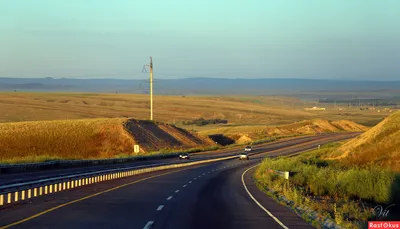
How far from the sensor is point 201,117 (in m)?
199

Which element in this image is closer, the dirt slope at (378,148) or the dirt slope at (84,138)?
the dirt slope at (378,148)

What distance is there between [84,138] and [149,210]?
233ft

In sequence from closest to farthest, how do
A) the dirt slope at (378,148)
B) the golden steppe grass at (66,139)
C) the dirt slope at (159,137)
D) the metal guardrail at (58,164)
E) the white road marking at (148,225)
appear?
the white road marking at (148,225) < the metal guardrail at (58,164) < the dirt slope at (378,148) < the golden steppe grass at (66,139) < the dirt slope at (159,137)

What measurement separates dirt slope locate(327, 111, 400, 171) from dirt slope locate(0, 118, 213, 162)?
30.8m

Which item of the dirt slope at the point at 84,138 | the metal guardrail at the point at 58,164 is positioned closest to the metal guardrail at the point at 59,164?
the metal guardrail at the point at 58,164

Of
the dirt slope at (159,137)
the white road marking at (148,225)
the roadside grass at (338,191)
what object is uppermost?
the white road marking at (148,225)

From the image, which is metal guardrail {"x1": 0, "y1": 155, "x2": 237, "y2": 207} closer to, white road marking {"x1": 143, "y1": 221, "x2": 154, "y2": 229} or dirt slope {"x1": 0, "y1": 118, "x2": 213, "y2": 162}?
white road marking {"x1": 143, "y1": 221, "x2": 154, "y2": 229}

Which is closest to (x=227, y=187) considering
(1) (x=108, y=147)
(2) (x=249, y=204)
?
(2) (x=249, y=204)

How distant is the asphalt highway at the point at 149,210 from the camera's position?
725 inches

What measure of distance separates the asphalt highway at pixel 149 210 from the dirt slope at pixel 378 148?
27272 mm

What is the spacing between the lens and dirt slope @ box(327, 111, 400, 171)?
5600 centimetres

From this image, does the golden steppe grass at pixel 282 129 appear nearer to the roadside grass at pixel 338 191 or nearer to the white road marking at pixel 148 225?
the roadside grass at pixel 338 191

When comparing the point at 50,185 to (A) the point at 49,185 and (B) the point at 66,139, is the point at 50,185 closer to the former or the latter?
(A) the point at 49,185

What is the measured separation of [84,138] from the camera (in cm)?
9144
